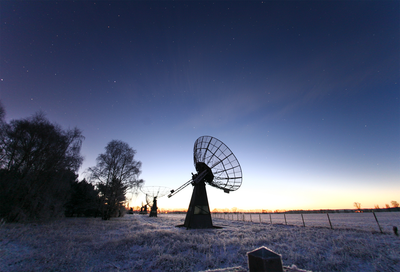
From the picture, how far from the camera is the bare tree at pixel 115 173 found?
26375mm

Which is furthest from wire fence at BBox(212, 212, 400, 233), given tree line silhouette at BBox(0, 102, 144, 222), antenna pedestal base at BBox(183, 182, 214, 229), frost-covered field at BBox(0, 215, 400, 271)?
tree line silhouette at BBox(0, 102, 144, 222)

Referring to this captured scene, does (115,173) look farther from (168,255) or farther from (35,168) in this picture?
(168,255)

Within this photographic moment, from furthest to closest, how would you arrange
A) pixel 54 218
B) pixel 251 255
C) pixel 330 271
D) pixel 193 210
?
pixel 54 218 < pixel 193 210 < pixel 330 271 < pixel 251 255

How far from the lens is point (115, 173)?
27.4 metres

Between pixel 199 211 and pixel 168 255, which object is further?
pixel 199 211

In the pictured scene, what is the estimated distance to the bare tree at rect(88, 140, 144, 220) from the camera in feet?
86.5

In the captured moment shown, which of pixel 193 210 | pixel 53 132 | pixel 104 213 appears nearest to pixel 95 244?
pixel 193 210

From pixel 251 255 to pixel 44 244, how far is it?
43.9 ft

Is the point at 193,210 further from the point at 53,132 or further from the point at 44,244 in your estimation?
the point at 53,132

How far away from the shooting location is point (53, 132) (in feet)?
70.2

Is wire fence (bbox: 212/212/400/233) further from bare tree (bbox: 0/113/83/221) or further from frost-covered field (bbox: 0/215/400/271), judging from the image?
bare tree (bbox: 0/113/83/221)

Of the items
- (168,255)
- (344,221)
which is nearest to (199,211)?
(168,255)

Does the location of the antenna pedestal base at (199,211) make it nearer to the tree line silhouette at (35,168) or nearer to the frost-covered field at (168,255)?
the frost-covered field at (168,255)

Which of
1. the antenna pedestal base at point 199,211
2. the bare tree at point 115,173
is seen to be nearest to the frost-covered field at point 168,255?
the antenna pedestal base at point 199,211
